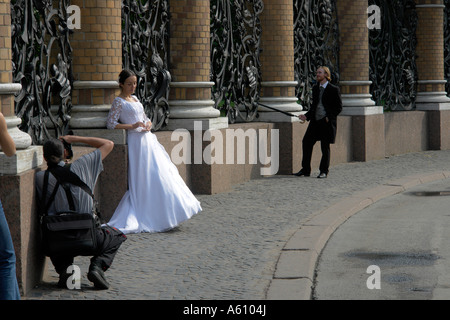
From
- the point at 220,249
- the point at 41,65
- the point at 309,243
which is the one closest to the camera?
the point at 220,249

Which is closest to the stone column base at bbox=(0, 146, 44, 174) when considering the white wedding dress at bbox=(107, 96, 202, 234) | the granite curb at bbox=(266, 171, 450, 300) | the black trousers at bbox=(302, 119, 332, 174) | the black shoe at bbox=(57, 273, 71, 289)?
the black shoe at bbox=(57, 273, 71, 289)

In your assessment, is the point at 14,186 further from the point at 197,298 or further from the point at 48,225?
the point at 197,298

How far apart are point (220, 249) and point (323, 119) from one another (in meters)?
6.75

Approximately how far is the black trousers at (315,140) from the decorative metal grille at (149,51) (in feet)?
10.6

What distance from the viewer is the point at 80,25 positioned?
32.8 feet

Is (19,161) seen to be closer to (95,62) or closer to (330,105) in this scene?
(95,62)

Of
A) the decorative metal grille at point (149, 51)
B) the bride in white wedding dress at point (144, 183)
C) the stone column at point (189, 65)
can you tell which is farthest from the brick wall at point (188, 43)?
the bride in white wedding dress at point (144, 183)

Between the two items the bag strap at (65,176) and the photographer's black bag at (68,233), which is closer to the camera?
the photographer's black bag at (68,233)

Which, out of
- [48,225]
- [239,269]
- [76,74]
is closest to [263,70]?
[76,74]

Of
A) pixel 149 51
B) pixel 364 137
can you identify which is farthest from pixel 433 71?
pixel 149 51

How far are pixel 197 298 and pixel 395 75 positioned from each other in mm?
15407

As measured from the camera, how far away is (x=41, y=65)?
364 inches

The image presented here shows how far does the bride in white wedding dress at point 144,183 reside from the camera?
920 cm

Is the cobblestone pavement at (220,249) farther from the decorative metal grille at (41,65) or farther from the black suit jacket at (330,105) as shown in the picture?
the decorative metal grille at (41,65)
